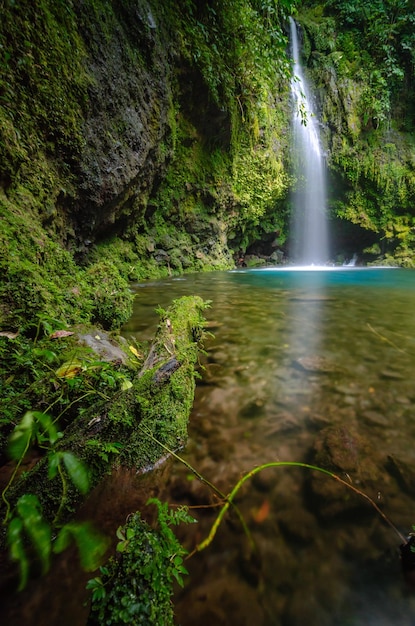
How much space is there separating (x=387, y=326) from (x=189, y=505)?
344 cm

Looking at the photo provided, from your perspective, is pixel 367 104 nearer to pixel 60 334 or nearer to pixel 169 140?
pixel 169 140

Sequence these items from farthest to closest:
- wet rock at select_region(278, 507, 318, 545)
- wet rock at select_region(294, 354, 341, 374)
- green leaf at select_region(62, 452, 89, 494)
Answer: wet rock at select_region(294, 354, 341, 374) → wet rock at select_region(278, 507, 318, 545) → green leaf at select_region(62, 452, 89, 494)

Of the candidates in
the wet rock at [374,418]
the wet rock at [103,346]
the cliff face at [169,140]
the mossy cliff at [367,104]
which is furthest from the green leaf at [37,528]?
the mossy cliff at [367,104]

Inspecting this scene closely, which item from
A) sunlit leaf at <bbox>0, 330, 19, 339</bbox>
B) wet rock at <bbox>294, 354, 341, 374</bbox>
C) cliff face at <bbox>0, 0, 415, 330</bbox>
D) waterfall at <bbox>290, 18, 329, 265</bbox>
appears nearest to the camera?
sunlit leaf at <bbox>0, 330, 19, 339</bbox>

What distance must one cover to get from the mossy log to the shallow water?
0.48 ft

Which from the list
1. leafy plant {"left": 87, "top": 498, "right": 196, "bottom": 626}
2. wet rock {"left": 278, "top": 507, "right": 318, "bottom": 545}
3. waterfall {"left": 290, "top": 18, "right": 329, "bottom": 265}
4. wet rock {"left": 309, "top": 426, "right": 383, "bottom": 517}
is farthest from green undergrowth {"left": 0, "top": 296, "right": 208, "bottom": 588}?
waterfall {"left": 290, "top": 18, "right": 329, "bottom": 265}

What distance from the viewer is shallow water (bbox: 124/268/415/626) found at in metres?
0.82

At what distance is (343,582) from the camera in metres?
0.86

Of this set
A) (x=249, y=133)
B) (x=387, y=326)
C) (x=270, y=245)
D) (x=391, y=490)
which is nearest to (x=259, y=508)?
(x=391, y=490)

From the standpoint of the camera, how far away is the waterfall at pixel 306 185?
538 inches

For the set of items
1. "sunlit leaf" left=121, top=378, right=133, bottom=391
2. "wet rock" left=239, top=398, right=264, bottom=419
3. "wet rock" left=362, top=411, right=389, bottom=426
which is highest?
"sunlit leaf" left=121, top=378, right=133, bottom=391

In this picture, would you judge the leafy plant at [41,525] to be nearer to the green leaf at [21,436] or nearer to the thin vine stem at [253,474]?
the green leaf at [21,436]

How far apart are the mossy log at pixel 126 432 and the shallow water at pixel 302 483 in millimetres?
147

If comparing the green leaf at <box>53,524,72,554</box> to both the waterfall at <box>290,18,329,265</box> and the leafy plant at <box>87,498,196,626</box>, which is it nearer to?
the leafy plant at <box>87,498,196,626</box>
